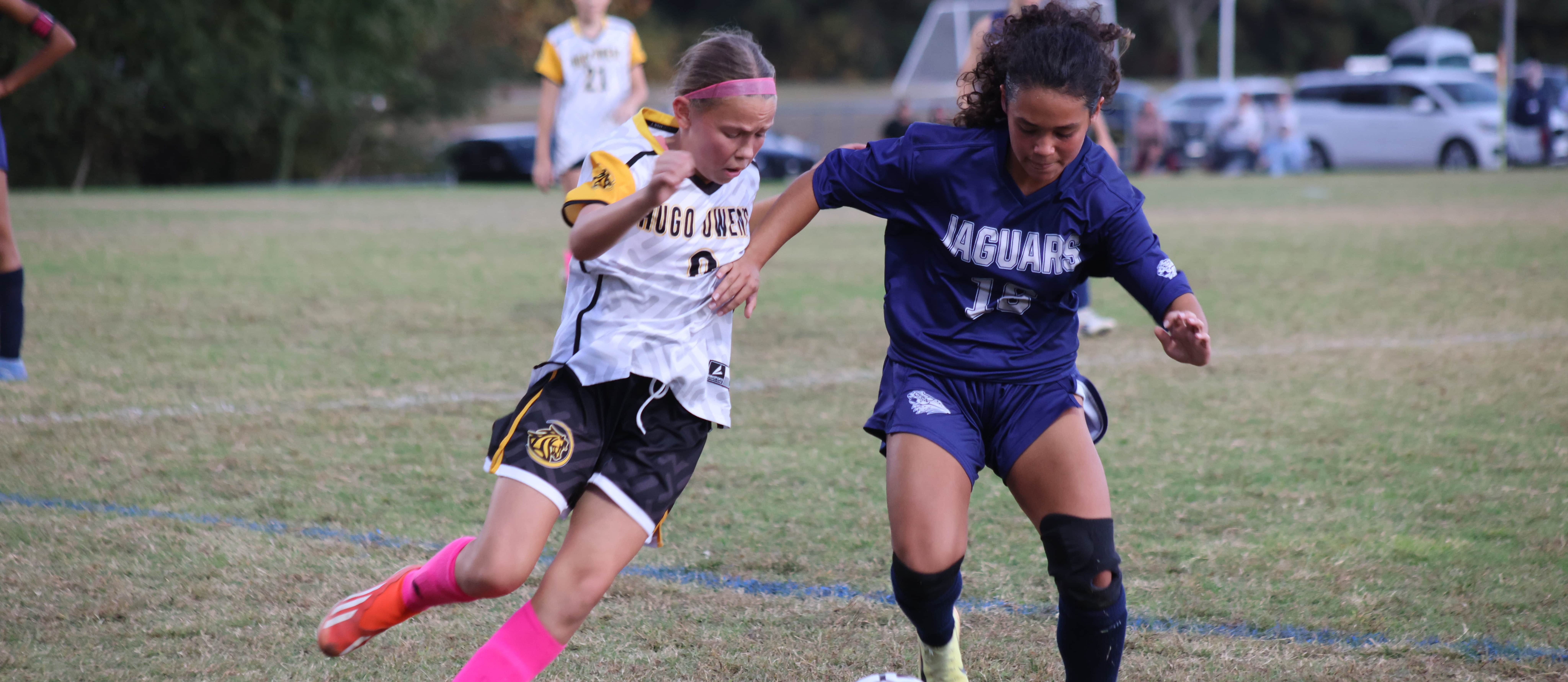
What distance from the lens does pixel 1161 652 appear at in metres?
3.15

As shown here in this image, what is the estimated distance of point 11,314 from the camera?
237 inches

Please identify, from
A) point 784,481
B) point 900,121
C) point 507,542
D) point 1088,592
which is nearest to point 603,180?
point 507,542

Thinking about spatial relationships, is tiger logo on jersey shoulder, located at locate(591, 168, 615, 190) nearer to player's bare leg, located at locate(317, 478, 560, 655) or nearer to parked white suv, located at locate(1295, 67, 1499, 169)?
player's bare leg, located at locate(317, 478, 560, 655)

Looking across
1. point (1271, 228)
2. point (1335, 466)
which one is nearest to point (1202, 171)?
point (1271, 228)

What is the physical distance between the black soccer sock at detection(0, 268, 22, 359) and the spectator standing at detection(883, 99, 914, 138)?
11227 millimetres

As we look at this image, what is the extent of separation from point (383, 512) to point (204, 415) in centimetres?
173

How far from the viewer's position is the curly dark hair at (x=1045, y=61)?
277 centimetres

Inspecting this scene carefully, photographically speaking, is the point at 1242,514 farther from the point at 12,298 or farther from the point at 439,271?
the point at 439,271

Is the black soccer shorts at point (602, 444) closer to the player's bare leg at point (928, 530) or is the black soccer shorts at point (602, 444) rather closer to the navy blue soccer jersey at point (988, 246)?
the player's bare leg at point (928, 530)

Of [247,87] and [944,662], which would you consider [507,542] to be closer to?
[944,662]

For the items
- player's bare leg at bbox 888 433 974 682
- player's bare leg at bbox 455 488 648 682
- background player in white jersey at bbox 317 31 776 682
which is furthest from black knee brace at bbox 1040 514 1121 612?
player's bare leg at bbox 455 488 648 682

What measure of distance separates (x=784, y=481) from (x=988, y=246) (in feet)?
6.32

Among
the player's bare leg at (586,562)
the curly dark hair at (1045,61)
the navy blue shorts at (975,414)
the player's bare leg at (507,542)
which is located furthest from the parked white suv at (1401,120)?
the player's bare leg at (507,542)

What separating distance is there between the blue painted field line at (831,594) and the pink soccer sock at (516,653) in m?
1.02
